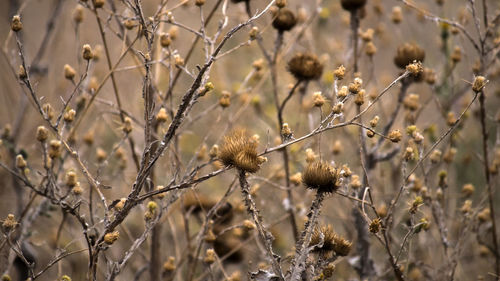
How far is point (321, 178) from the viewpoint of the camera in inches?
77.7

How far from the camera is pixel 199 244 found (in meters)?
2.71

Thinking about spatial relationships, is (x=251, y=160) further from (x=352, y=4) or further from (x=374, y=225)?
(x=352, y=4)

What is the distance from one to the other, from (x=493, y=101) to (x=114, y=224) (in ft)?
13.6

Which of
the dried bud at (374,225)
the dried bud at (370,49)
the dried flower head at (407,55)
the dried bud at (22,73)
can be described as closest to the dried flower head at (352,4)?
the dried bud at (370,49)

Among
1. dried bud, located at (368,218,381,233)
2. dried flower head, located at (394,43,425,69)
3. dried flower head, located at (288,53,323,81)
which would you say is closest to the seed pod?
dried flower head, located at (394,43,425,69)

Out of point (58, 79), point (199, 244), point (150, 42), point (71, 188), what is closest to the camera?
point (150, 42)

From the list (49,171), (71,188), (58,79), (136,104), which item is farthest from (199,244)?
(58,79)

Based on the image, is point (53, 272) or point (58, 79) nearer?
point (53, 272)

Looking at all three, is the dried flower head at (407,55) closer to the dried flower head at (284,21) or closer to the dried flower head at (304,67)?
the dried flower head at (304,67)

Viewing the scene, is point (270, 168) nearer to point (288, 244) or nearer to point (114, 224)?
point (288, 244)

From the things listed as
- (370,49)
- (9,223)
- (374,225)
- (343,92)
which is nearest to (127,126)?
(9,223)

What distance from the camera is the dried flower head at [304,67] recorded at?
2.84 m

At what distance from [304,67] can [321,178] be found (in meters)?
1.00

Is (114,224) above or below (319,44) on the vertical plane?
below
